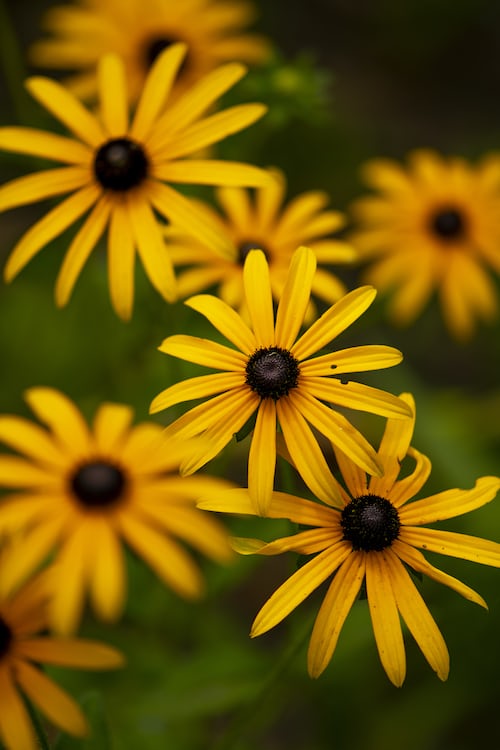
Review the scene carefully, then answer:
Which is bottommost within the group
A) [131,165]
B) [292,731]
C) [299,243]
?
[292,731]

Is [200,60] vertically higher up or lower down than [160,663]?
higher up

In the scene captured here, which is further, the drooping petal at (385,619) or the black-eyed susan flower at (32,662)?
the black-eyed susan flower at (32,662)

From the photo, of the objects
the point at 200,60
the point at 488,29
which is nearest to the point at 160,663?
the point at 200,60

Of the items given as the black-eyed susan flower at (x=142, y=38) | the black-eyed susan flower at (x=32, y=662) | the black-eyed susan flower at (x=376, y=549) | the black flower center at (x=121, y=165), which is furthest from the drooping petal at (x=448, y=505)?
the black-eyed susan flower at (x=142, y=38)

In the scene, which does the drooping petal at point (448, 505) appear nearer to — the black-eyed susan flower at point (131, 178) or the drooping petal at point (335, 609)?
the drooping petal at point (335, 609)

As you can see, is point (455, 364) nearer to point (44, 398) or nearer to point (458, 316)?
point (458, 316)

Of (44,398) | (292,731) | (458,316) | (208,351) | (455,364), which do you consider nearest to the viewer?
(208,351)
